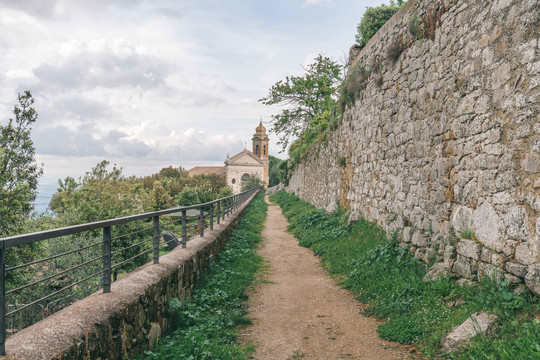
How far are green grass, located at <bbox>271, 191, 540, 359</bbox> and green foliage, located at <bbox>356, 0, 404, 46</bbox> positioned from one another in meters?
12.9

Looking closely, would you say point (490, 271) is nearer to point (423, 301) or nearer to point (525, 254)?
point (525, 254)

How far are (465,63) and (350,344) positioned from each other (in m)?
3.79

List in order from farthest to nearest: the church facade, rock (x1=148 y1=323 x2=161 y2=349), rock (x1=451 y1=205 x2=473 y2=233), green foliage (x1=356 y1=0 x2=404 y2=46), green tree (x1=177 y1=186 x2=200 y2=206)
→ the church facade < green tree (x1=177 y1=186 x2=200 y2=206) < green foliage (x1=356 y1=0 x2=404 y2=46) < rock (x1=451 y1=205 x2=473 y2=233) < rock (x1=148 y1=323 x2=161 y2=349)

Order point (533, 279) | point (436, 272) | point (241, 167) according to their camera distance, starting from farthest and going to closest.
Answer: point (241, 167)
point (436, 272)
point (533, 279)

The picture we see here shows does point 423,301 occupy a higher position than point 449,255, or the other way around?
point 449,255

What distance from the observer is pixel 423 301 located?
4621mm

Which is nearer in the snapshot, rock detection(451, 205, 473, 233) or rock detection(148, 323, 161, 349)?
rock detection(148, 323, 161, 349)

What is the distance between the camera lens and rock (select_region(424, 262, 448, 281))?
490 cm

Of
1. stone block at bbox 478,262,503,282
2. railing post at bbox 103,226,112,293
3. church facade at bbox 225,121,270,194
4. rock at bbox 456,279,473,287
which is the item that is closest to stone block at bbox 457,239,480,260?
stone block at bbox 478,262,503,282

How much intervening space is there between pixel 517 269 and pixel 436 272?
1.45 meters

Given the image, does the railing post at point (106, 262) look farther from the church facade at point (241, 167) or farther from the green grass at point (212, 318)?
the church facade at point (241, 167)

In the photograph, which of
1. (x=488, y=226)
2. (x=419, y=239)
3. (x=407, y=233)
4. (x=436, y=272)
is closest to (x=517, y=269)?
(x=488, y=226)

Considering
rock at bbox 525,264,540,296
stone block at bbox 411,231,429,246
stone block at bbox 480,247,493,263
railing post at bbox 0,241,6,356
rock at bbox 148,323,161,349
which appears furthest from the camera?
stone block at bbox 411,231,429,246

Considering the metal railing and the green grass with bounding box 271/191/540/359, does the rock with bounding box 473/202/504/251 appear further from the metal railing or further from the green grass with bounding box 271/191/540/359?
the metal railing
